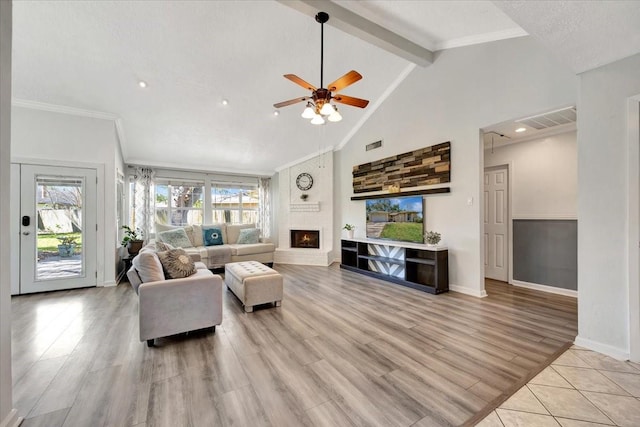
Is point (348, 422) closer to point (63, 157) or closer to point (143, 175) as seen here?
point (63, 157)

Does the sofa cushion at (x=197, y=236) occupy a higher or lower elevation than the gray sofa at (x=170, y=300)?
higher

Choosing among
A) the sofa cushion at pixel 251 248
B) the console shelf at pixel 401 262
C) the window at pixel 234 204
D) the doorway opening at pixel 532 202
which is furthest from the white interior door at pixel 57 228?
the doorway opening at pixel 532 202

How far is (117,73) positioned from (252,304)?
144 inches

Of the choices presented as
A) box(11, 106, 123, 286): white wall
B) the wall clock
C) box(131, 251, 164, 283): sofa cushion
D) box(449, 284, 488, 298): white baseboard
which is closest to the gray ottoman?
box(131, 251, 164, 283): sofa cushion

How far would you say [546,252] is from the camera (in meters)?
4.00

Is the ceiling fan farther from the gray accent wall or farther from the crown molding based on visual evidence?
the crown molding

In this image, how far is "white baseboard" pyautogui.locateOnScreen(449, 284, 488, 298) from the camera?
3730 millimetres

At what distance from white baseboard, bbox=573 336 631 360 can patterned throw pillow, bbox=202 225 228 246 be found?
612 cm

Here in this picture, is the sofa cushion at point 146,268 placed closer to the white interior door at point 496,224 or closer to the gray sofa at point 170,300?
the gray sofa at point 170,300

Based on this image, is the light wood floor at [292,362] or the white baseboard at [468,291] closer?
the light wood floor at [292,362]

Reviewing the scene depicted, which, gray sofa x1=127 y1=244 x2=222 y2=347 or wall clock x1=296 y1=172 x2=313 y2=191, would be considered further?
wall clock x1=296 y1=172 x2=313 y2=191

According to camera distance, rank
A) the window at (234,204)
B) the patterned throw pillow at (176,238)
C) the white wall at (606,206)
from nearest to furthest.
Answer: the white wall at (606,206)
the patterned throw pillow at (176,238)
the window at (234,204)

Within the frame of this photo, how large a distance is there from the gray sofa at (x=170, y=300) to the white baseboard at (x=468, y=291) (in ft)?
11.2

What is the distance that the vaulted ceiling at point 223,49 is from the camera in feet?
7.14
